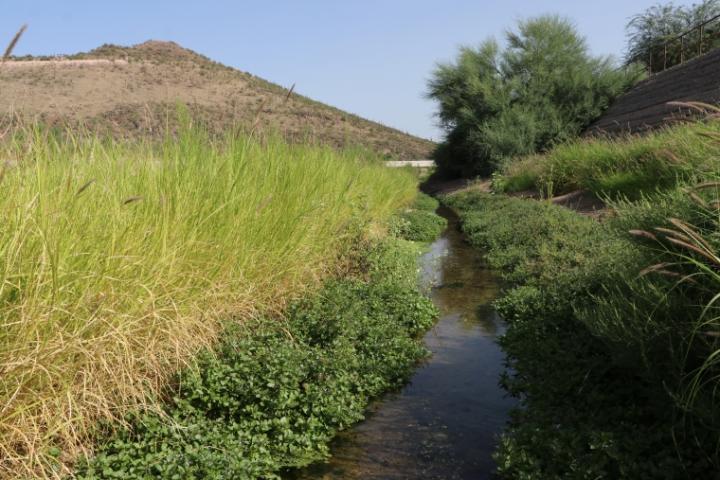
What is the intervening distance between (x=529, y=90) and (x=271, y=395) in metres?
22.2

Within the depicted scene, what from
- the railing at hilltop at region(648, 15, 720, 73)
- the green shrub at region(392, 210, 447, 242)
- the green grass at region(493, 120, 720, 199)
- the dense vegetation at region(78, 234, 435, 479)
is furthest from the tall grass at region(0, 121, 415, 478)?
the railing at hilltop at region(648, 15, 720, 73)

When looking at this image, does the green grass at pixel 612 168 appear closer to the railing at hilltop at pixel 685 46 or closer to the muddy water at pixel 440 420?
the muddy water at pixel 440 420

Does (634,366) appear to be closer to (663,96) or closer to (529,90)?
(663,96)

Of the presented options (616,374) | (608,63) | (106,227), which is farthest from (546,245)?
(608,63)

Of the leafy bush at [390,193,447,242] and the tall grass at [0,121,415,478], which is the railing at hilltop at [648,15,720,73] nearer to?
the leafy bush at [390,193,447,242]

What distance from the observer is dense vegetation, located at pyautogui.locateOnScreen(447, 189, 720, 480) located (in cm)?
285

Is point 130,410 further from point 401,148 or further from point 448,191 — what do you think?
point 401,148

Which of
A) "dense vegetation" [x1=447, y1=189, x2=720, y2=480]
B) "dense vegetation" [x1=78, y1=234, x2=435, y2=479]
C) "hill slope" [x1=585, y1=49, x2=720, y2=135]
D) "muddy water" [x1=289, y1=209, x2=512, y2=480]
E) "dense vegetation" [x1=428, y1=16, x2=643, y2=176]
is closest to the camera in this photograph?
"dense vegetation" [x1=447, y1=189, x2=720, y2=480]

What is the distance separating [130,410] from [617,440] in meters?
2.53

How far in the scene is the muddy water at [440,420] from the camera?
11.6 ft

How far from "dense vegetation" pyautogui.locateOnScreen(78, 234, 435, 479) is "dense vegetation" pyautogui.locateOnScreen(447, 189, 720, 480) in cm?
110

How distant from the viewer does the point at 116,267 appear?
11.2ft

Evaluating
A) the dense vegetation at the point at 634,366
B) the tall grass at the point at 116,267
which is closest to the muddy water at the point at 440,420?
the dense vegetation at the point at 634,366

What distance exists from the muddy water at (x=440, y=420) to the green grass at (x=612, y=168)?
2.72 meters
